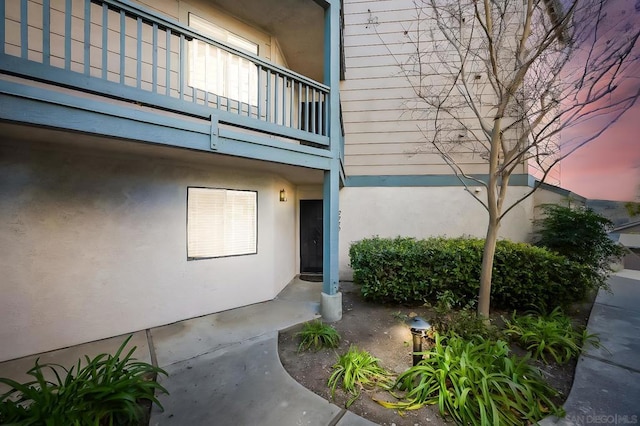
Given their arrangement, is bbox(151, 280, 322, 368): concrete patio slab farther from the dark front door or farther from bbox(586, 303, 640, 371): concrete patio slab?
bbox(586, 303, 640, 371): concrete patio slab

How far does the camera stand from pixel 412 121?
650cm

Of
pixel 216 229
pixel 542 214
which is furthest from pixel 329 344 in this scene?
pixel 542 214

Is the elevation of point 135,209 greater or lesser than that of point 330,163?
lesser

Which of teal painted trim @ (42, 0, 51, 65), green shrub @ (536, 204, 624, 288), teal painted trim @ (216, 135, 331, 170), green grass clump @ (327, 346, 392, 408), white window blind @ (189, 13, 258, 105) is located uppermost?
white window blind @ (189, 13, 258, 105)

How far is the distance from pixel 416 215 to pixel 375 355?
13.5ft

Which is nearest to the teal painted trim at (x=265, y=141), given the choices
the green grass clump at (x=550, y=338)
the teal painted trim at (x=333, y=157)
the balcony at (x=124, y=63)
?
the balcony at (x=124, y=63)

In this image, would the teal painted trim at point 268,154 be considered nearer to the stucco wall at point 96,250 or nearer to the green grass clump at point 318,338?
the stucco wall at point 96,250

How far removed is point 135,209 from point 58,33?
250 centimetres

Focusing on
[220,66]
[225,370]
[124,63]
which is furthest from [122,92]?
[225,370]

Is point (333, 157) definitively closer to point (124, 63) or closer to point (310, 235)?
point (124, 63)

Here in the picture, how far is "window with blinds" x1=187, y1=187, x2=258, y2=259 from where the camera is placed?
4516mm

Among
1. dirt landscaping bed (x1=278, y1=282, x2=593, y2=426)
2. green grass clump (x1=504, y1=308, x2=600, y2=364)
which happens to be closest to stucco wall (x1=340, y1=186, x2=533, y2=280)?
dirt landscaping bed (x1=278, y1=282, x2=593, y2=426)

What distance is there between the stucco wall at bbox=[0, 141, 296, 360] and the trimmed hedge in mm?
2700

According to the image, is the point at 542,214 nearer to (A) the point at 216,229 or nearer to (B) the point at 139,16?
(A) the point at 216,229
